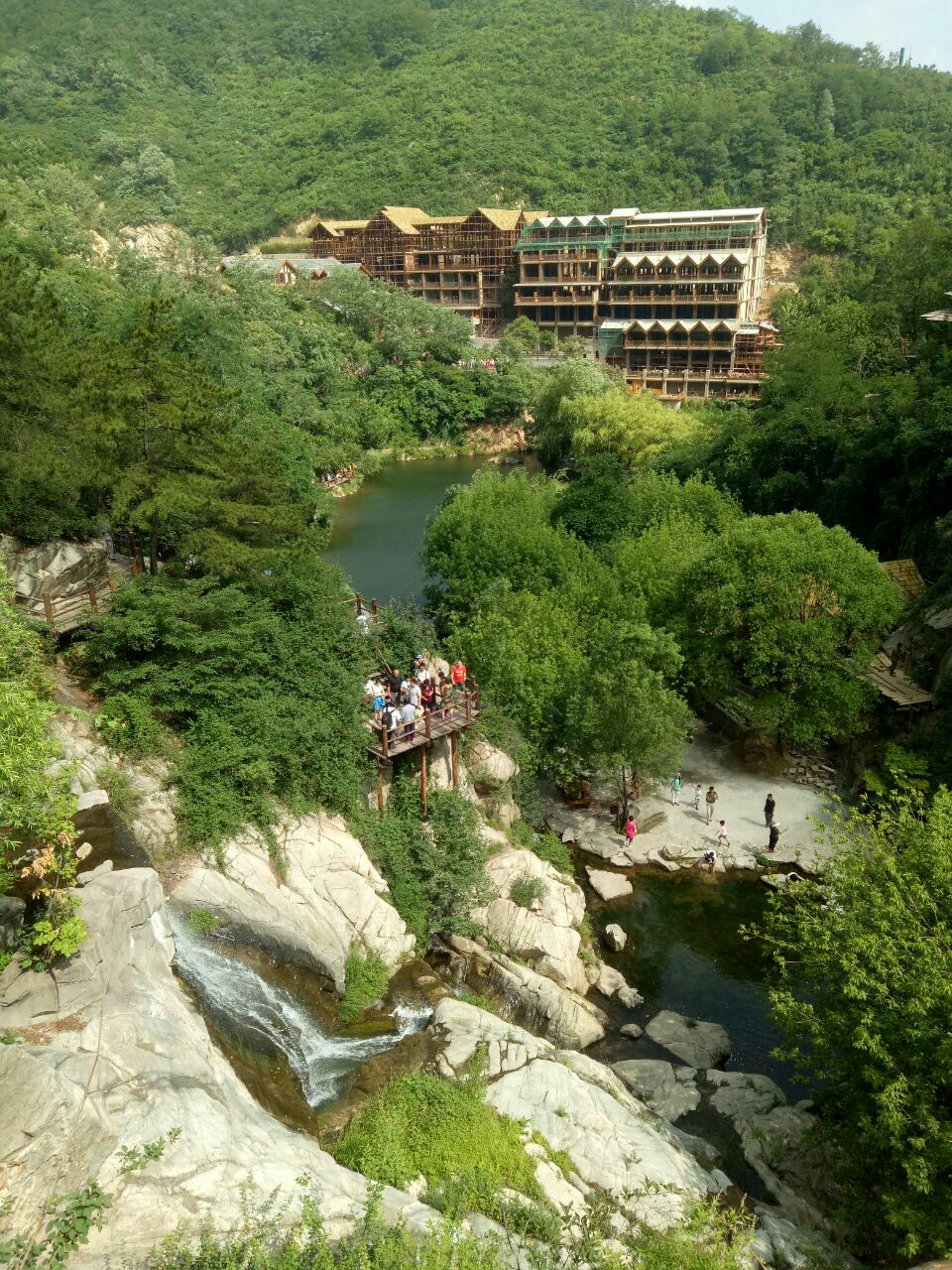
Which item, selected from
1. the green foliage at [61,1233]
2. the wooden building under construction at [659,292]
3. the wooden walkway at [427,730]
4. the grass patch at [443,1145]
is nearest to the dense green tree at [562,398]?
the wooden building under construction at [659,292]

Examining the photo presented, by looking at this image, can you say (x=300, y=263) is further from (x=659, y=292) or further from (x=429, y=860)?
(x=429, y=860)

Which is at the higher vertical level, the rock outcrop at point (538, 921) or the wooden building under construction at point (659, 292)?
the wooden building under construction at point (659, 292)

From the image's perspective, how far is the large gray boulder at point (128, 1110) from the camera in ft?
29.6

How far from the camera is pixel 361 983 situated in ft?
51.7

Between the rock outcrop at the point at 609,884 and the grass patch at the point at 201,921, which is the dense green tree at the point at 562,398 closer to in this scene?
the rock outcrop at the point at 609,884

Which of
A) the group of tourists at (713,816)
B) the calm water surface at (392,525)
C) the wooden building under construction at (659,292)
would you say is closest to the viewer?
the group of tourists at (713,816)

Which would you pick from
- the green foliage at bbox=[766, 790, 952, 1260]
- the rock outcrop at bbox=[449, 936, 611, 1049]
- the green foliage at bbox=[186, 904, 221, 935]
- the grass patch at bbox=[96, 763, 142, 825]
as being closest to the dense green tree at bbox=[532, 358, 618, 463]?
the rock outcrop at bbox=[449, 936, 611, 1049]

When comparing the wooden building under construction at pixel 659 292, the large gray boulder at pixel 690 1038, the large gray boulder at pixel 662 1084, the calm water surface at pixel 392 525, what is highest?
the wooden building under construction at pixel 659 292

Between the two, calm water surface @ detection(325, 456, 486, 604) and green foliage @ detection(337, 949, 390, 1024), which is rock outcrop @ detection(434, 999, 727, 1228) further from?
calm water surface @ detection(325, 456, 486, 604)

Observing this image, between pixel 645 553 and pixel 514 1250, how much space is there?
68.2 ft

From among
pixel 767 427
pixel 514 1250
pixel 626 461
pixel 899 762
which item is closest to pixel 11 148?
pixel 626 461

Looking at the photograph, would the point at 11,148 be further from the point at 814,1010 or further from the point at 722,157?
the point at 814,1010

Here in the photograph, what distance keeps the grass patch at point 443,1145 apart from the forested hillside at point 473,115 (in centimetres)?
7735

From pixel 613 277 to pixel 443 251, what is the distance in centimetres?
1847
